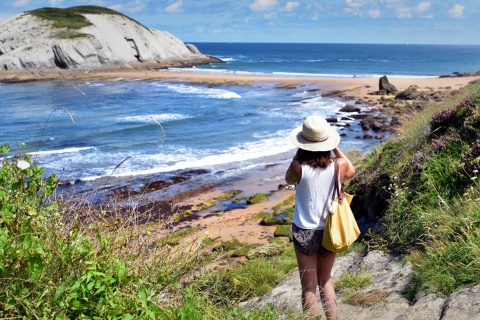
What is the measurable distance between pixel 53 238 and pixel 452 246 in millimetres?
3527

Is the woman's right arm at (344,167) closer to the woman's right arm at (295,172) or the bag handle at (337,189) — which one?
the bag handle at (337,189)

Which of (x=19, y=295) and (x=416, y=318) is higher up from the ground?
(x=19, y=295)

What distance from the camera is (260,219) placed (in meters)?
14.2

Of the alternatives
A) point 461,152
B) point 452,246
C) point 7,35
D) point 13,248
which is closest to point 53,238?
point 13,248

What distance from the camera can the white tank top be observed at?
4.21 metres

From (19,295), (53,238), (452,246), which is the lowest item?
(452,246)

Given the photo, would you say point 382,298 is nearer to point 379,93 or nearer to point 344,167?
point 344,167

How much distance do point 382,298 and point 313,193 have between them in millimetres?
1480

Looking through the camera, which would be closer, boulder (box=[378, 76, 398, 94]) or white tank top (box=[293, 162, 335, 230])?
white tank top (box=[293, 162, 335, 230])

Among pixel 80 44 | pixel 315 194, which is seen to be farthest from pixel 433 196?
pixel 80 44

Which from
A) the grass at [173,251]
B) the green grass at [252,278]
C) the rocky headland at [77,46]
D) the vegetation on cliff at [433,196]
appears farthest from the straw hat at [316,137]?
the rocky headland at [77,46]

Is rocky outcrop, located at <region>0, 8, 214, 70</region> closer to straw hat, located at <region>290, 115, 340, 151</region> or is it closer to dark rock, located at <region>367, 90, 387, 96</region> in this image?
dark rock, located at <region>367, 90, 387, 96</region>

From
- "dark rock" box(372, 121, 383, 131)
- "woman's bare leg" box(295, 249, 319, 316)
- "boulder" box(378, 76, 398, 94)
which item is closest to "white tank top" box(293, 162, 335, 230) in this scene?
"woman's bare leg" box(295, 249, 319, 316)

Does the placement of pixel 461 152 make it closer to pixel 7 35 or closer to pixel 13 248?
pixel 13 248
